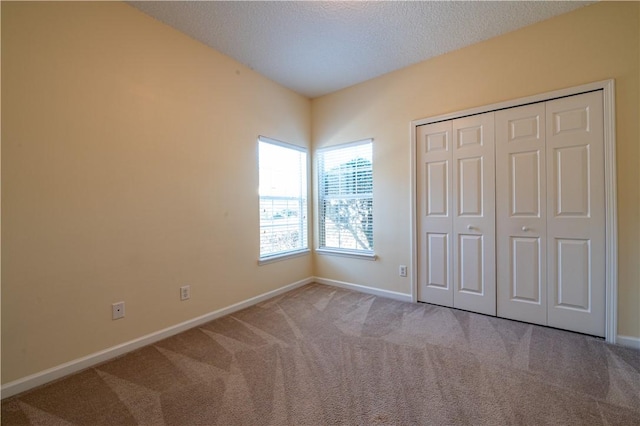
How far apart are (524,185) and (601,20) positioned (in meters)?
1.42

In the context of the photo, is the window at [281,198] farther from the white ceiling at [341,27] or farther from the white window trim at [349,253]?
the white ceiling at [341,27]

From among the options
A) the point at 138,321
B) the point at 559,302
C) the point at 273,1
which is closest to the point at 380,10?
the point at 273,1

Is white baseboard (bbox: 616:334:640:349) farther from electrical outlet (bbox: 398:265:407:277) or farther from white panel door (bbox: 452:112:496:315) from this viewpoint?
electrical outlet (bbox: 398:265:407:277)

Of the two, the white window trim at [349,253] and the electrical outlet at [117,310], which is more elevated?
the white window trim at [349,253]

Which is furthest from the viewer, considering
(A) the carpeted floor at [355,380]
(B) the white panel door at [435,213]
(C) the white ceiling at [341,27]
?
(B) the white panel door at [435,213]

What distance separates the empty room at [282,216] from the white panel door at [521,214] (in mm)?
20

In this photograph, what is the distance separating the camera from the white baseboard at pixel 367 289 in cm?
331

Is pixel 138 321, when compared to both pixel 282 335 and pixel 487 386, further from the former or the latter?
pixel 487 386

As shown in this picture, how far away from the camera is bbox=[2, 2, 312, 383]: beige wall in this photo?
1739 mm

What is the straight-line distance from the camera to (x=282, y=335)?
243cm

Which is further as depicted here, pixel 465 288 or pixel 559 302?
pixel 465 288

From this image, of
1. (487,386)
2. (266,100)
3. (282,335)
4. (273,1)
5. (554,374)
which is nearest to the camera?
(487,386)

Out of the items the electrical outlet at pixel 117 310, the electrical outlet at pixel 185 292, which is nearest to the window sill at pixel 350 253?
the electrical outlet at pixel 185 292

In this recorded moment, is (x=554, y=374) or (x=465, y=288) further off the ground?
(x=465, y=288)
